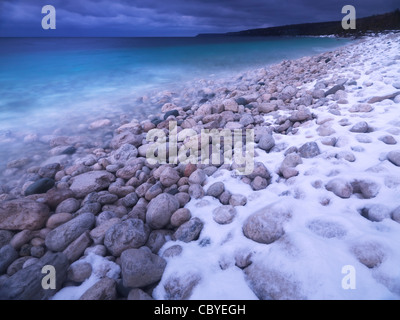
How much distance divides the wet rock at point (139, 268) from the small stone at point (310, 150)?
1998mm

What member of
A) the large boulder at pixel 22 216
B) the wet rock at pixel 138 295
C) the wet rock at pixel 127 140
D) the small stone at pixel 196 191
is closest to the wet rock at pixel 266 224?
the small stone at pixel 196 191

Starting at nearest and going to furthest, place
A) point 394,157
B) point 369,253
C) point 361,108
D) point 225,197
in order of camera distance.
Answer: point 369,253, point 394,157, point 225,197, point 361,108

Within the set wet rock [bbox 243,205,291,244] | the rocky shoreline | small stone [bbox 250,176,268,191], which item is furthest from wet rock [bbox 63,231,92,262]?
small stone [bbox 250,176,268,191]

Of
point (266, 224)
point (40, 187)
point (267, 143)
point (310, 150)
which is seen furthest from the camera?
point (267, 143)

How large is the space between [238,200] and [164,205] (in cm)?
76

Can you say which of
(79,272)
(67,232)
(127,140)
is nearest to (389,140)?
(79,272)

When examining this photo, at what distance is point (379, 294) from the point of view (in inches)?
49.9

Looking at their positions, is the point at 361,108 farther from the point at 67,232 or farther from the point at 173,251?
the point at 67,232

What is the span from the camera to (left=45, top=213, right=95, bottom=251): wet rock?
6.37ft

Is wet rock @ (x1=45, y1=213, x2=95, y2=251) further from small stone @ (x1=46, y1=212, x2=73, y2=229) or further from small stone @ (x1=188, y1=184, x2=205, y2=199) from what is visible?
small stone @ (x1=188, y1=184, x2=205, y2=199)

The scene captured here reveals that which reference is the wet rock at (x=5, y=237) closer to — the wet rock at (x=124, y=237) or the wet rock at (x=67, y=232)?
the wet rock at (x=67, y=232)

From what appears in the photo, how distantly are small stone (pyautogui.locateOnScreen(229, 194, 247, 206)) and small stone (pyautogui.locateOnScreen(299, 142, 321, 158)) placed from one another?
986mm

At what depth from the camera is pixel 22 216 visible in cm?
216
